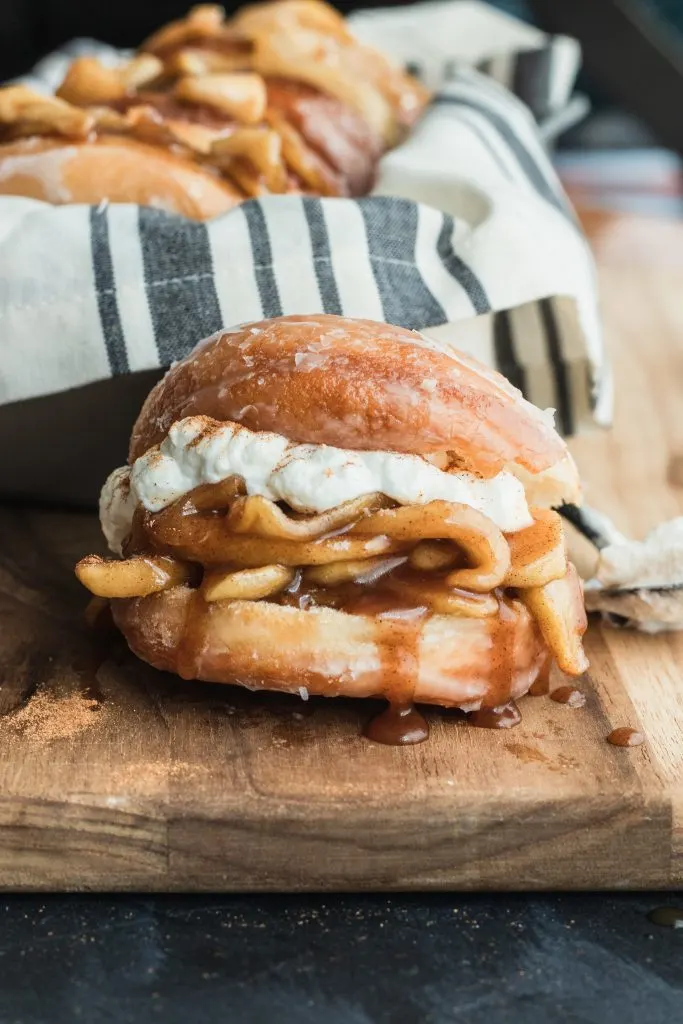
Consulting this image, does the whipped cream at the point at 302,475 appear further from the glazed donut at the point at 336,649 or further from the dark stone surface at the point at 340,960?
the dark stone surface at the point at 340,960

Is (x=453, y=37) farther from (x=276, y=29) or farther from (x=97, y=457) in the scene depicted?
(x=97, y=457)

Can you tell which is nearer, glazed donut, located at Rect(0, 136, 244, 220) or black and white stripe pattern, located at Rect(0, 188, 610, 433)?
black and white stripe pattern, located at Rect(0, 188, 610, 433)

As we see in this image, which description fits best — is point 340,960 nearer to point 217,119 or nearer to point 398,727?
point 398,727

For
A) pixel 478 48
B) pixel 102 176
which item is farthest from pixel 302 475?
pixel 478 48

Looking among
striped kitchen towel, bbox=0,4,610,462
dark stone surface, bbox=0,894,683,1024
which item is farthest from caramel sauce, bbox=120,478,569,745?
striped kitchen towel, bbox=0,4,610,462

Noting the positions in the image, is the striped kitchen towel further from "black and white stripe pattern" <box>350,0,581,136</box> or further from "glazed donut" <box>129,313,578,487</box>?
"black and white stripe pattern" <box>350,0,581,136</box>

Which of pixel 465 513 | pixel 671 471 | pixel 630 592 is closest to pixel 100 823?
pixel 465 513
